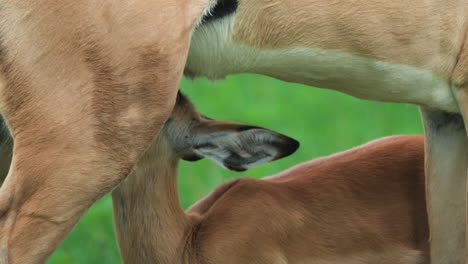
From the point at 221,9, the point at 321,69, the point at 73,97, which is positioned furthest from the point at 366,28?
the point at 73,97

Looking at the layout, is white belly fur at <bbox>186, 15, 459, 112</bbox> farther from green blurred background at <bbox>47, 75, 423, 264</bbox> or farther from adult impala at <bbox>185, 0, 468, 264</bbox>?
green blurred background at <bbox>47, 75, 423, 264</bbox>

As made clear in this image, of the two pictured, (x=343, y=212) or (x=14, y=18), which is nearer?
(x=14, y=18)

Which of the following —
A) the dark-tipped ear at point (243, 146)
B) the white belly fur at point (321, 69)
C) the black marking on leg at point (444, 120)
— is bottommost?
the dark-tipped ear at point (243, 146)

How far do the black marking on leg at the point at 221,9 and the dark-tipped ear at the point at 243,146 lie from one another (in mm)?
1247

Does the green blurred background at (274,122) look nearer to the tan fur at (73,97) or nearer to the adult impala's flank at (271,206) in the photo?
the adult impala's flank at (271,206)

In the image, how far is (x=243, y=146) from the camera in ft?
19.6

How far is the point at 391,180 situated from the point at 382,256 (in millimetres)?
413

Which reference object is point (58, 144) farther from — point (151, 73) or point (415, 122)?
point (415, 122)

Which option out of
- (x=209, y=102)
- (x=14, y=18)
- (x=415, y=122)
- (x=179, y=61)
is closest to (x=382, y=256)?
(x=179, y=61)

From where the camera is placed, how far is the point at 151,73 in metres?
4.50

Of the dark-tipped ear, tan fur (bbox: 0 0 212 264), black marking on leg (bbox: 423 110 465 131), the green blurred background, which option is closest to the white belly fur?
tan fur (bbox: 0 0 212 264)

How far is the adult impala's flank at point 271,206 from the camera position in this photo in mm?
5984

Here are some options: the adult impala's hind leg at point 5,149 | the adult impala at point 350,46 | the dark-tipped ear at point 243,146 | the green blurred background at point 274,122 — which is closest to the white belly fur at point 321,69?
the adult impala at point 350,46

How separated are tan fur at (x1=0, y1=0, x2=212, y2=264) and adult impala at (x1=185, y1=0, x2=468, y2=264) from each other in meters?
0.30
